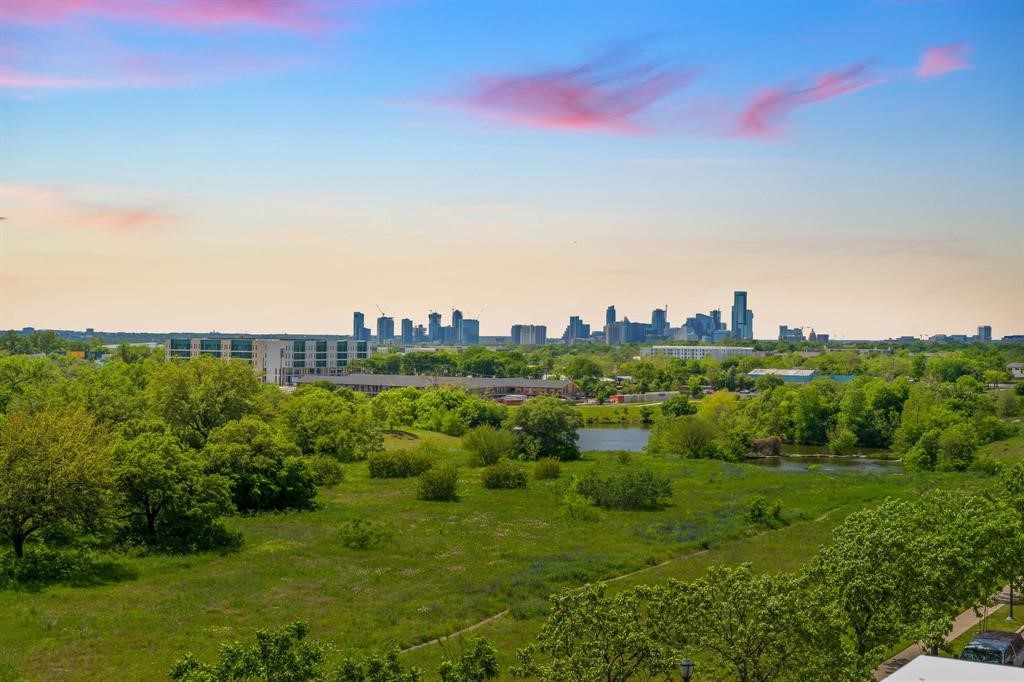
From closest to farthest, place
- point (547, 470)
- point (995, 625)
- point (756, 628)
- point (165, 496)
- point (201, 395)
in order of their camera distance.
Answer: point (756, 628), point (995, 625), point (165, 496), point (201, 395), point (547, 470)

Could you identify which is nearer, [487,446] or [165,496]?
[165,496]

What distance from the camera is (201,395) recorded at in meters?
55.6

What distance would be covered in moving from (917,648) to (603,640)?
11.2m

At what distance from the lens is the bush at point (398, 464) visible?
5981cm

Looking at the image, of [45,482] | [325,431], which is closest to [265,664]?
[45,482]

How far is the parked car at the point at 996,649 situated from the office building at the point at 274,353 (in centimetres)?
13891

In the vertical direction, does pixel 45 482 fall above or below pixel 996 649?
above

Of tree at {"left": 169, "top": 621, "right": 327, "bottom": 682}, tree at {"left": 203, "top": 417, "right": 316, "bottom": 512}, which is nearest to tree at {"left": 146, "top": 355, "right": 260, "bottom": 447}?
tree at {"left": 203, "top": 417, "right": 316, "bottom": 512}

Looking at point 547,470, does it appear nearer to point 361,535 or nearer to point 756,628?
point 361,535

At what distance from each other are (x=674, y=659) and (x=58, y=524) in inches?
1093

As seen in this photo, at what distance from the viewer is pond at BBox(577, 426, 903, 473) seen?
73.6 metres

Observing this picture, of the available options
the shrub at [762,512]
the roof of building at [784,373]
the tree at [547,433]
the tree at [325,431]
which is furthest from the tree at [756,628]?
the roof of building at [784,373]

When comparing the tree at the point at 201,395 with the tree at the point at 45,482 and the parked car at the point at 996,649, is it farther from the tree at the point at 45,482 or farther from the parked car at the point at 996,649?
the parked car at the point at 996,649

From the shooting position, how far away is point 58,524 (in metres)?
33.6
